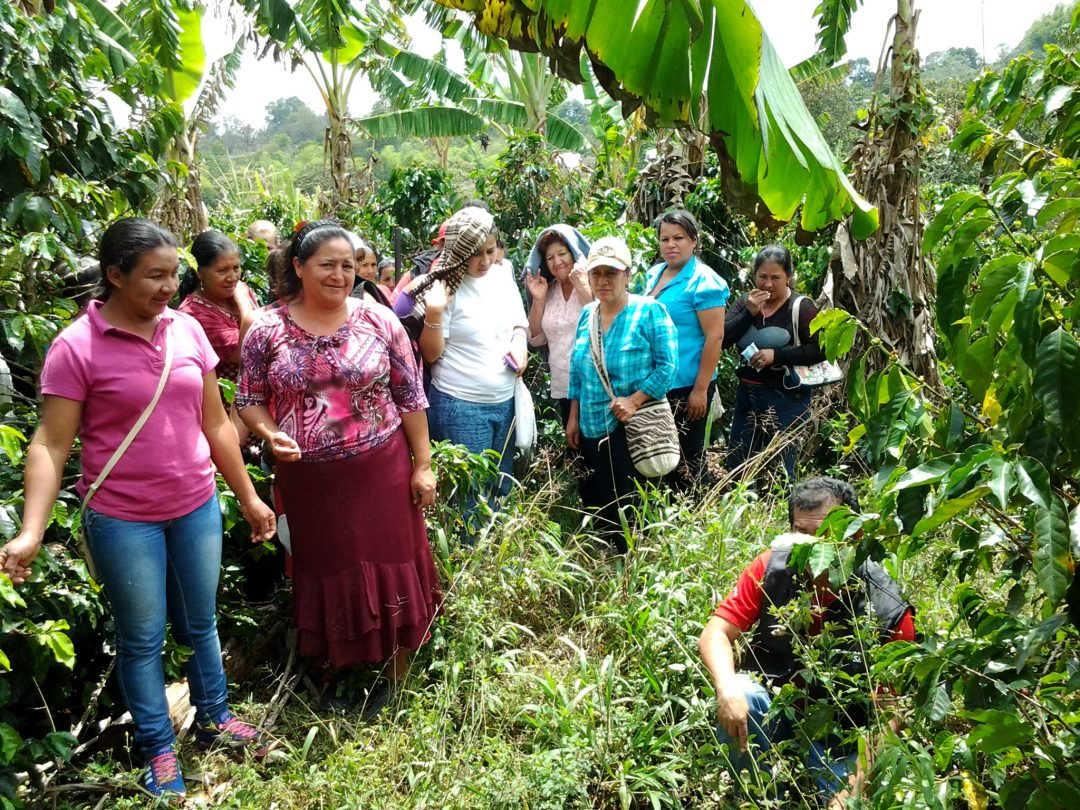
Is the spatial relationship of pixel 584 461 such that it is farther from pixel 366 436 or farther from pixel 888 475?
pixel 888 475

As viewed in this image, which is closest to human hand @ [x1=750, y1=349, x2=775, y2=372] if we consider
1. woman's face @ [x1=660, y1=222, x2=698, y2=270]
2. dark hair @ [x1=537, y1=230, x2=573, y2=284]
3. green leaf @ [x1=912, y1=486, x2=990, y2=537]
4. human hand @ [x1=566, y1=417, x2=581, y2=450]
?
woman's face @ [x1=660, y1=222, x2=698, y2=270]

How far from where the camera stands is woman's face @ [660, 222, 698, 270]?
477 centimetres

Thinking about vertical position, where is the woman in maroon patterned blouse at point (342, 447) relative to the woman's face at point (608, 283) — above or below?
below

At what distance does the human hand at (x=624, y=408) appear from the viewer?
4.34m

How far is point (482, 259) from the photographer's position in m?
4.36

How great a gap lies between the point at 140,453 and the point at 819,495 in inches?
A: 81.7

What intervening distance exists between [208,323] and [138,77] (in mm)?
1005

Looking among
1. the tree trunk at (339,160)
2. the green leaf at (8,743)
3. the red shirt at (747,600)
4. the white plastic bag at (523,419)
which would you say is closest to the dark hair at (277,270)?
the white plastic bag at (523,419)

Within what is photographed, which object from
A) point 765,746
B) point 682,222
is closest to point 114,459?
point 765,746

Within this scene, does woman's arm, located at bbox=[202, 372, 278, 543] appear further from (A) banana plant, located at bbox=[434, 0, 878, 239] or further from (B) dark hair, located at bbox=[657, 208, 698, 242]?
(B) dark hair, located at bbox=[657, 208, 698, 242]

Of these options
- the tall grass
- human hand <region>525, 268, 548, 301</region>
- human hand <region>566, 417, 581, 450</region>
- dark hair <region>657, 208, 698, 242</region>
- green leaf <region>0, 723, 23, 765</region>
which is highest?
dark hair <region>657, 208, 698, 242</region>

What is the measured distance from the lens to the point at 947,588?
3.60 metres

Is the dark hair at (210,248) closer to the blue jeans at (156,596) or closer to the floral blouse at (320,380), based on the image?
the floral blouse at (320,380)

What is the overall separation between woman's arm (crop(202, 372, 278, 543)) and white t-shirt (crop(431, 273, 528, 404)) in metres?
1.36
